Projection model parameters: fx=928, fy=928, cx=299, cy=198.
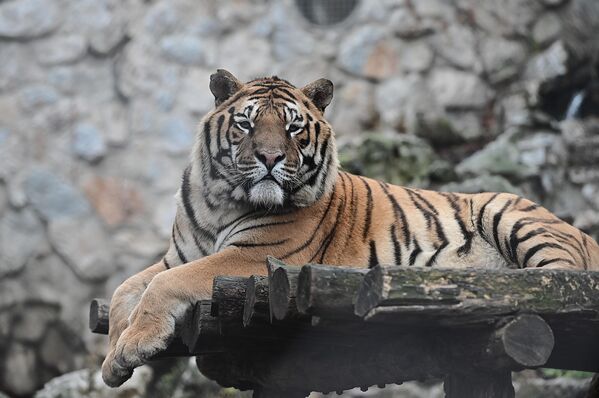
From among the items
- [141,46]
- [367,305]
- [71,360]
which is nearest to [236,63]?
[141,46]

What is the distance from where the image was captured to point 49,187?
7453mm

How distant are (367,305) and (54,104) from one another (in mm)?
5605

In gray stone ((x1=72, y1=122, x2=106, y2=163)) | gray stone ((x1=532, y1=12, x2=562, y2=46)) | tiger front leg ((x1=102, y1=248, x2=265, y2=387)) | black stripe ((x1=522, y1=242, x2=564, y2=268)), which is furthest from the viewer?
gray stone ((x1=532, y1=12, x2=562, y2=46))

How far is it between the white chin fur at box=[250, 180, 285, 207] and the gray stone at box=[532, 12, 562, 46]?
5059 millimetres

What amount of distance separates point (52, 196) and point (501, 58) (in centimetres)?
399

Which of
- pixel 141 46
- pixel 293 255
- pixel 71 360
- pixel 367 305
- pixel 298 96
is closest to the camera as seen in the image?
pixel 367 305

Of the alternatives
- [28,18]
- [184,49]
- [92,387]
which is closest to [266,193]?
[92,387]

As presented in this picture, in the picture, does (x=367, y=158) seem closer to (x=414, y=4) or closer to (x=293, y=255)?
(x=414, y=4)

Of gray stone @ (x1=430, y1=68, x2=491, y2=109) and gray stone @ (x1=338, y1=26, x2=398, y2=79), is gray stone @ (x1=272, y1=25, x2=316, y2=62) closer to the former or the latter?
gray stone @ (x1=338, y1=26, x2=398, y2=79)

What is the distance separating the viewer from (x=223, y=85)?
4.13 m

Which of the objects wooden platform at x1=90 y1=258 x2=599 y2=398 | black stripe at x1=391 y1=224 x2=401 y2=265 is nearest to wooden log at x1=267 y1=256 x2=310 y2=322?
wooden platform at x1=90 y1=258 x2=599 y2=398

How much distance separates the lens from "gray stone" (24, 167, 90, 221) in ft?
24.4

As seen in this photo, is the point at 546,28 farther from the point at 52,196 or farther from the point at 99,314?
the point at 99,314

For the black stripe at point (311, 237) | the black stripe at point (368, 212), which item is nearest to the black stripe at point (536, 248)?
the black stripe at point (368, 212)
